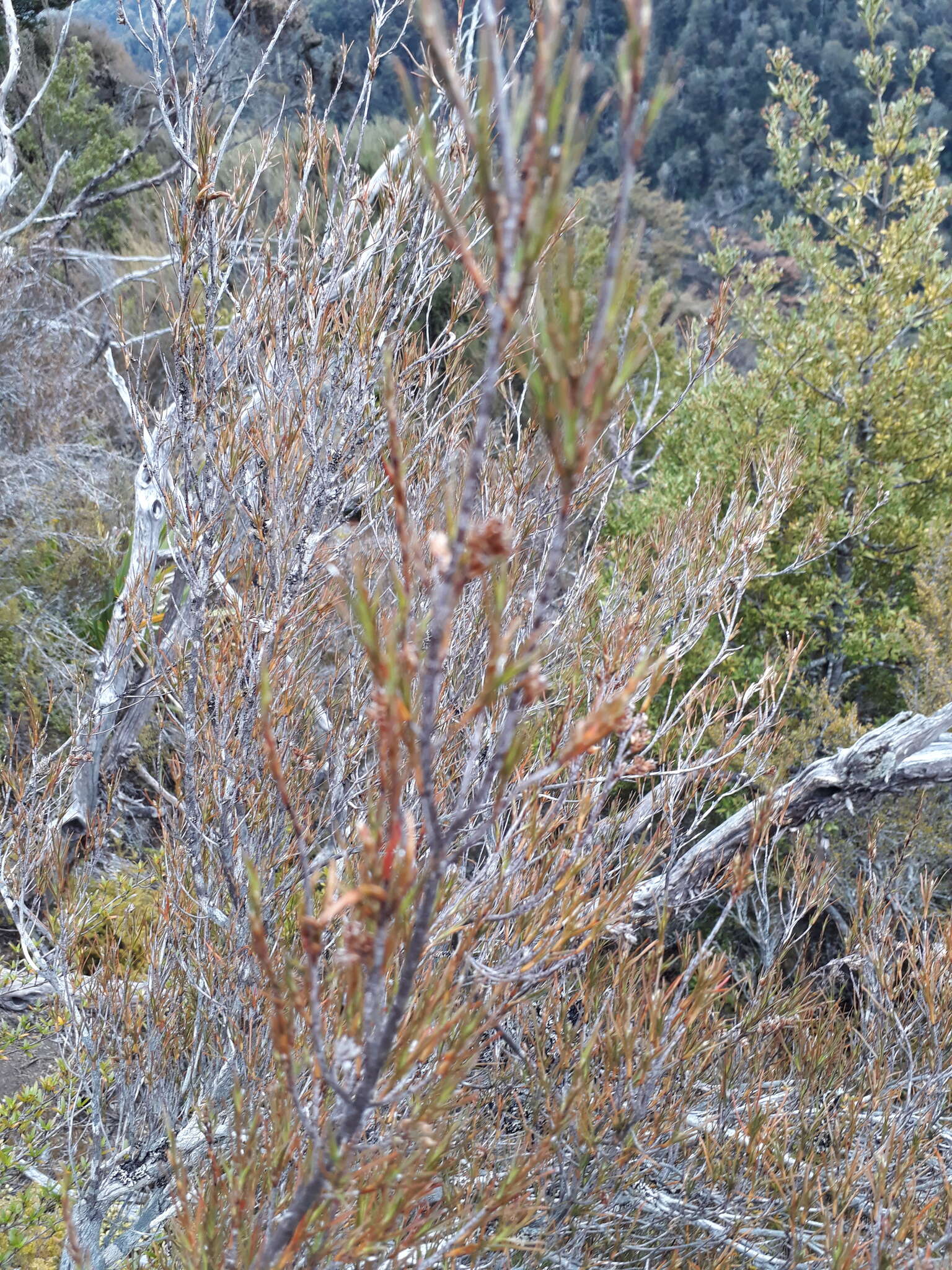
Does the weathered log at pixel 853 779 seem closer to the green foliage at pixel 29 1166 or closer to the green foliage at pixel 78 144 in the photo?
the green foliage at pixel 29 1166

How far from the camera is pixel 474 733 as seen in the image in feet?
4.08

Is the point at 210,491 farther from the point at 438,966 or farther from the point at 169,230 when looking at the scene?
the point at 438,966

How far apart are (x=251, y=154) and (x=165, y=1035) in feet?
11.9

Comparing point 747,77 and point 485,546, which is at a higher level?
point 747,77

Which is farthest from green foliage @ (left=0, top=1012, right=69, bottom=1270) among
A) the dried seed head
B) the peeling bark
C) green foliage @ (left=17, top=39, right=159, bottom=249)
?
green foliage @ (left=17, top=39, right=159, bottom=249)

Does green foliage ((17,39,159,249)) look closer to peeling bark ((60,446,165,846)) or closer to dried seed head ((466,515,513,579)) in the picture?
peeling bark ((60,446,165,846))

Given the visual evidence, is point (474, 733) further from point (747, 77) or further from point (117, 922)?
point (747, 77)

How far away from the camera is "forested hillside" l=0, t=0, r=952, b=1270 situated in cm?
96

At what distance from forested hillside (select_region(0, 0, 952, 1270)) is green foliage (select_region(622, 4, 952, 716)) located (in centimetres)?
5

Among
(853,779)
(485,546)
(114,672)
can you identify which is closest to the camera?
(485,546)

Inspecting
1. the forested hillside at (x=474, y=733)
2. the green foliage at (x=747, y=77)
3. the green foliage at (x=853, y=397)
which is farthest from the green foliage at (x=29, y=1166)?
the green foliage at (x=747, y=77)

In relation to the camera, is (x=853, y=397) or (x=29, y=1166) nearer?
(x=29, y=1166)

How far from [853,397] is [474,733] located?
20.5 ft

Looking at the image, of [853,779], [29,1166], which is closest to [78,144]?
[29,1166]
